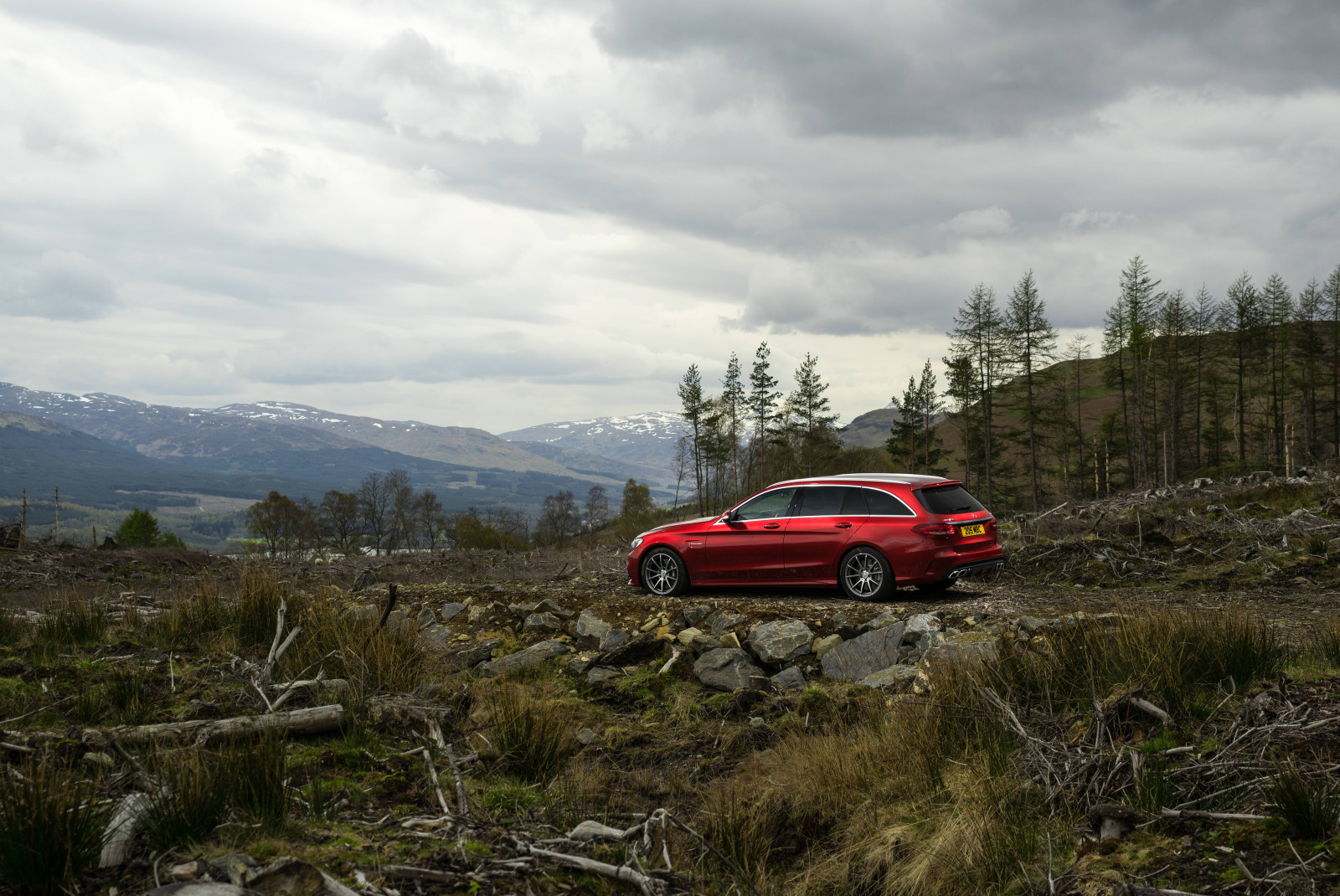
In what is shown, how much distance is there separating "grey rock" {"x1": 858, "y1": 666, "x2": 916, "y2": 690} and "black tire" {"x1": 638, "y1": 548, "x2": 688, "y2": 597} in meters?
4.29

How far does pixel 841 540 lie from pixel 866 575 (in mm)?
581

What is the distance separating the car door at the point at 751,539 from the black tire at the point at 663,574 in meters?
0.48

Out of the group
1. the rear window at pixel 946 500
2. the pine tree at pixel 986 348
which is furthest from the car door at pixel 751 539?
the pine tree at pixel 986 348

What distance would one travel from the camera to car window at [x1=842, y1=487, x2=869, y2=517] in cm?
1071

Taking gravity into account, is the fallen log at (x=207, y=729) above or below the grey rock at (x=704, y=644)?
above

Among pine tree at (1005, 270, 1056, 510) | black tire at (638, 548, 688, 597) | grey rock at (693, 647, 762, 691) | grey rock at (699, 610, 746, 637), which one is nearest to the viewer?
grey rock at (693, 647, 762, 691)

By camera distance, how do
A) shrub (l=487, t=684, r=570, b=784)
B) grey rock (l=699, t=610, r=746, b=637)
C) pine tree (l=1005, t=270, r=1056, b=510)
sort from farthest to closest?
pine tree (l=1005, t=270, r=1056, b=510) → grey rock (l=699, t=610, r=746, b=637) → shrub (l=487, t=684, r=570, b=784)

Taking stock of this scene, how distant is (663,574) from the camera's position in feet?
39.9

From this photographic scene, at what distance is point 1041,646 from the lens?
21.8ft

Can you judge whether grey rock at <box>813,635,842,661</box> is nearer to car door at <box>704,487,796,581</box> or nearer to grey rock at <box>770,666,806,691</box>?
grey rock at <box>770,666,806,691</box>

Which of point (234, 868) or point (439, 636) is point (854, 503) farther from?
point (234, 868)

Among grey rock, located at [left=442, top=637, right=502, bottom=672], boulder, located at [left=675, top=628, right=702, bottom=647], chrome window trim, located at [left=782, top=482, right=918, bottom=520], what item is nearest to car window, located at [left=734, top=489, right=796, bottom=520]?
chrome window trim, located at [left=782, top=482, right=918, bottom=520]

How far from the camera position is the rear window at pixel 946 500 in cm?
1035

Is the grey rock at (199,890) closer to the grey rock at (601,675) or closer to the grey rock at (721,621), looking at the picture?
the grey rock at (601,675)
